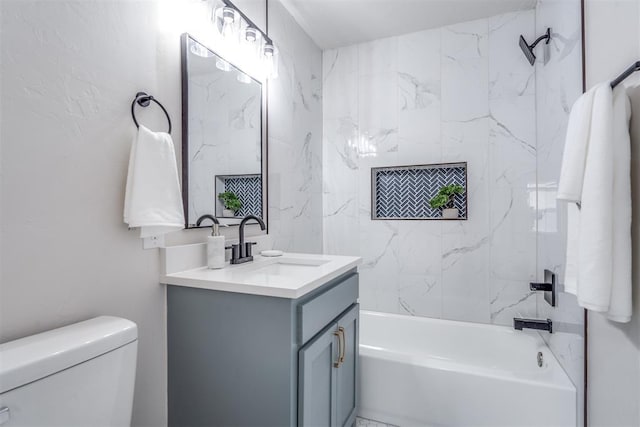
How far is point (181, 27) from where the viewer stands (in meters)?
1.32

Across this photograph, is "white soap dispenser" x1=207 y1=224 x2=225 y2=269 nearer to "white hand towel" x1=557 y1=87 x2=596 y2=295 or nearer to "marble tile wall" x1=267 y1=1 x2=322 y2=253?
"marble tile wall" x1=267 y1=1 x2=322 y2=253

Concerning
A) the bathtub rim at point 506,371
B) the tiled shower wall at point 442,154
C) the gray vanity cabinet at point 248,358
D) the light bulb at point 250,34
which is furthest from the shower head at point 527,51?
the gray vanity cabinet at point 248,358

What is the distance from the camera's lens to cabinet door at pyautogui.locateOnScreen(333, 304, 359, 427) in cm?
143

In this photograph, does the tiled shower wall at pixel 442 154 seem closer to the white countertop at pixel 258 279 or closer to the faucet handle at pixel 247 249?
the white countertop at pixel 258 279

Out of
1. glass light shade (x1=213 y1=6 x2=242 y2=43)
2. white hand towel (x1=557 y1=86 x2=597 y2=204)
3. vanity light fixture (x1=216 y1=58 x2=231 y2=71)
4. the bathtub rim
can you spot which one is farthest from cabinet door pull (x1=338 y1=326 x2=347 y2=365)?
glass light shade (x1=213 y1=6 x2=242 y2=43)

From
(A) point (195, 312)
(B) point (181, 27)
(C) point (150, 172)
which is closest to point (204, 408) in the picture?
(A) point (195, 312)

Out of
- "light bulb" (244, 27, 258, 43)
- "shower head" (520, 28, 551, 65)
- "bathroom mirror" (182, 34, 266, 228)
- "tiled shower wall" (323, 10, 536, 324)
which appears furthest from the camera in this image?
"tiled shower wall" (323, 10, 536, 324)

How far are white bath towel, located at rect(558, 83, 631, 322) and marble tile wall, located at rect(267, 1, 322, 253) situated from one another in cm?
148

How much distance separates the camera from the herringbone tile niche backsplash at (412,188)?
2.39m

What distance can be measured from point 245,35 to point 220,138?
556 millimetres

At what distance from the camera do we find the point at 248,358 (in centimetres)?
111

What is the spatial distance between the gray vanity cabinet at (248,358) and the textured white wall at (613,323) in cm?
97

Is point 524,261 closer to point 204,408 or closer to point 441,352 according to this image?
point 441,352

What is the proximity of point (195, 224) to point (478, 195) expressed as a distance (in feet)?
6.19
